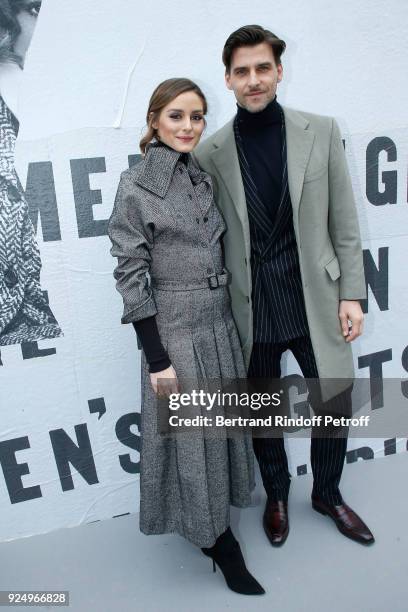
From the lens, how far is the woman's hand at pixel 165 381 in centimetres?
122

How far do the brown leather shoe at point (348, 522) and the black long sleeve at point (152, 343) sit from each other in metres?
0.91

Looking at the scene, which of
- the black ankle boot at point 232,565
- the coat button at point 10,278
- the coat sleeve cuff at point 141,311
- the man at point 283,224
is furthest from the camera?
the coat button at point 10,278

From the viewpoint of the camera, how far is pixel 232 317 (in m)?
1.41

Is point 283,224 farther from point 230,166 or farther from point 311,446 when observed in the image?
point 311,446

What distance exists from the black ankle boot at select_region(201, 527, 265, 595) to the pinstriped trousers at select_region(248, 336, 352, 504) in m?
0.30

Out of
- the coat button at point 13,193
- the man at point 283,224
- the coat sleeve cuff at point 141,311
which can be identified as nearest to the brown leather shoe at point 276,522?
the man at point 283,224

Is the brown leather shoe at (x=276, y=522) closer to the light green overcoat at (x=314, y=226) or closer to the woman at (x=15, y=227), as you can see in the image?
the light green overcoat at (x=314, y=226)

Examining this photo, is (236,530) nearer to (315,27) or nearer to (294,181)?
(294,181)

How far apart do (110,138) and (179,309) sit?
671 mm

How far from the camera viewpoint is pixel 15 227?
5.03 ft

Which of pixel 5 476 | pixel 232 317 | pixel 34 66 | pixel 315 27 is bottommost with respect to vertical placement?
pixel 5 476

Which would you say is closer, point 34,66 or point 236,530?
point 34,66

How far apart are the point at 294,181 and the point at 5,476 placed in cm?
142

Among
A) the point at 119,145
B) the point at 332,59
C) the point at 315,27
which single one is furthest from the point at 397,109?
the point at 119,145
